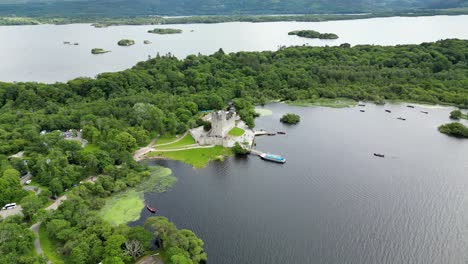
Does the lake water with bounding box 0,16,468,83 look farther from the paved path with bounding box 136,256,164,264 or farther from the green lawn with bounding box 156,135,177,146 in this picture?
the paved path with bounding box 136,256,164,264

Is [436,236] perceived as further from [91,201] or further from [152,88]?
[152,88]

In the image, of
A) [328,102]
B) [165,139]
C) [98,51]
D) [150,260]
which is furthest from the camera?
[98,51]

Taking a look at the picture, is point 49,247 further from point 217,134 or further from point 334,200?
point 334,200

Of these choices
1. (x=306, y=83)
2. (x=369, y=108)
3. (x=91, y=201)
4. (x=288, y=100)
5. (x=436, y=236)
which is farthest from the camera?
(x=306, y=83)

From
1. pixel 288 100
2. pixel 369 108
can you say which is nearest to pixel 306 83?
pixel 288 100

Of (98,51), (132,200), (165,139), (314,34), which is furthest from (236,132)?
(314,34)

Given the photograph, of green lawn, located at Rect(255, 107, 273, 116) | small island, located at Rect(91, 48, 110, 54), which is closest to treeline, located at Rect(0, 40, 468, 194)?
green lawn, located at Rect(255, 107, 273, 116)
